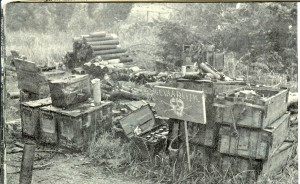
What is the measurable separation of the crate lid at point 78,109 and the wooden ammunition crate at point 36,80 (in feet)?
0.60

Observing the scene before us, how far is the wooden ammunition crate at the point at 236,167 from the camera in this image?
395 centimetres

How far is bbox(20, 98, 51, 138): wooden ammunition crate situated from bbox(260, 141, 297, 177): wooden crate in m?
2.37

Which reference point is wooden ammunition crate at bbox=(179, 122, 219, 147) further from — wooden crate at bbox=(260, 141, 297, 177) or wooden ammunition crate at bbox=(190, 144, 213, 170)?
wooden crate at bbox=(260, 141, 297, 177)

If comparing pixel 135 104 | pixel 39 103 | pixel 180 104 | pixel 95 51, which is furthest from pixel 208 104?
pixel 39 103

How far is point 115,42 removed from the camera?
423 centimetres

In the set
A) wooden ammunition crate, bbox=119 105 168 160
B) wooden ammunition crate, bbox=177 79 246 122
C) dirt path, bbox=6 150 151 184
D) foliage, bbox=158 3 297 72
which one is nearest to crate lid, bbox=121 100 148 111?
wooden ammunition crate, bbox=119 105 168 160

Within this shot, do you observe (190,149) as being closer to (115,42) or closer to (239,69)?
(239,69)

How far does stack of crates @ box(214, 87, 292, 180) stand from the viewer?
150 inches

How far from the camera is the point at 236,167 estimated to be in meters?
4.00

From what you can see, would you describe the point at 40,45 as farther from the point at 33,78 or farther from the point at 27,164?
the point at 27,164

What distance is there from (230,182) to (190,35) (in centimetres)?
154

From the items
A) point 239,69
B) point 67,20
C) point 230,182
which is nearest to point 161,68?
Result: point 239,69

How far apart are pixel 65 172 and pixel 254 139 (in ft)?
6.58

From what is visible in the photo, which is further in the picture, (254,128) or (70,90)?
(70,90)
